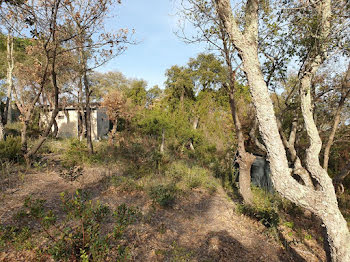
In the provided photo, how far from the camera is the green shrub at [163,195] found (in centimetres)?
532

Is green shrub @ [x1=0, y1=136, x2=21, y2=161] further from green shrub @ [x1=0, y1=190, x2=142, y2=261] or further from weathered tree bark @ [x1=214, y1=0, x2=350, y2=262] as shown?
weathered tree bark @ [x1=214, y1=0, x2=350, y2=262]

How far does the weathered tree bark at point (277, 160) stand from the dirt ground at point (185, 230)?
162 centimetres

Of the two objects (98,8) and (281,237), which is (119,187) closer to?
(281,237)

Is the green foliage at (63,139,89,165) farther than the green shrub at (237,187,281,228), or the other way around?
the green foliage at (63,139,89,165)

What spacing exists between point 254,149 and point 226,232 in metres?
5.78

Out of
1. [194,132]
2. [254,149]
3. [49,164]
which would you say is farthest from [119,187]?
[194,132]

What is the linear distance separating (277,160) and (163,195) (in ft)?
11.8

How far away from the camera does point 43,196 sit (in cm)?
470

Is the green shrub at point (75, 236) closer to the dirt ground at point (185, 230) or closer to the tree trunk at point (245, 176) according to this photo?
the dirt ground at point (185, 230)

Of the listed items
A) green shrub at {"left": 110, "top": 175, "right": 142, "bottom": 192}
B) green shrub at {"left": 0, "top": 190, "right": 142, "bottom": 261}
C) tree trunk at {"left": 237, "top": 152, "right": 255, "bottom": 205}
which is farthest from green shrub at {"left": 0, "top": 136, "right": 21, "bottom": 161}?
tree trunk at {"left": 237, "top": 152, "right": 255, "bottom": 205}

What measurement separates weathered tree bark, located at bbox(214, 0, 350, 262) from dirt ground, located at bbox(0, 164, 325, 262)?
1623 mm

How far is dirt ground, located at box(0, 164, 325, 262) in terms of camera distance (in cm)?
354

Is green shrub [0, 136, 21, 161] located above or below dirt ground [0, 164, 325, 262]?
above

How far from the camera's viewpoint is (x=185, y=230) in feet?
14.4
